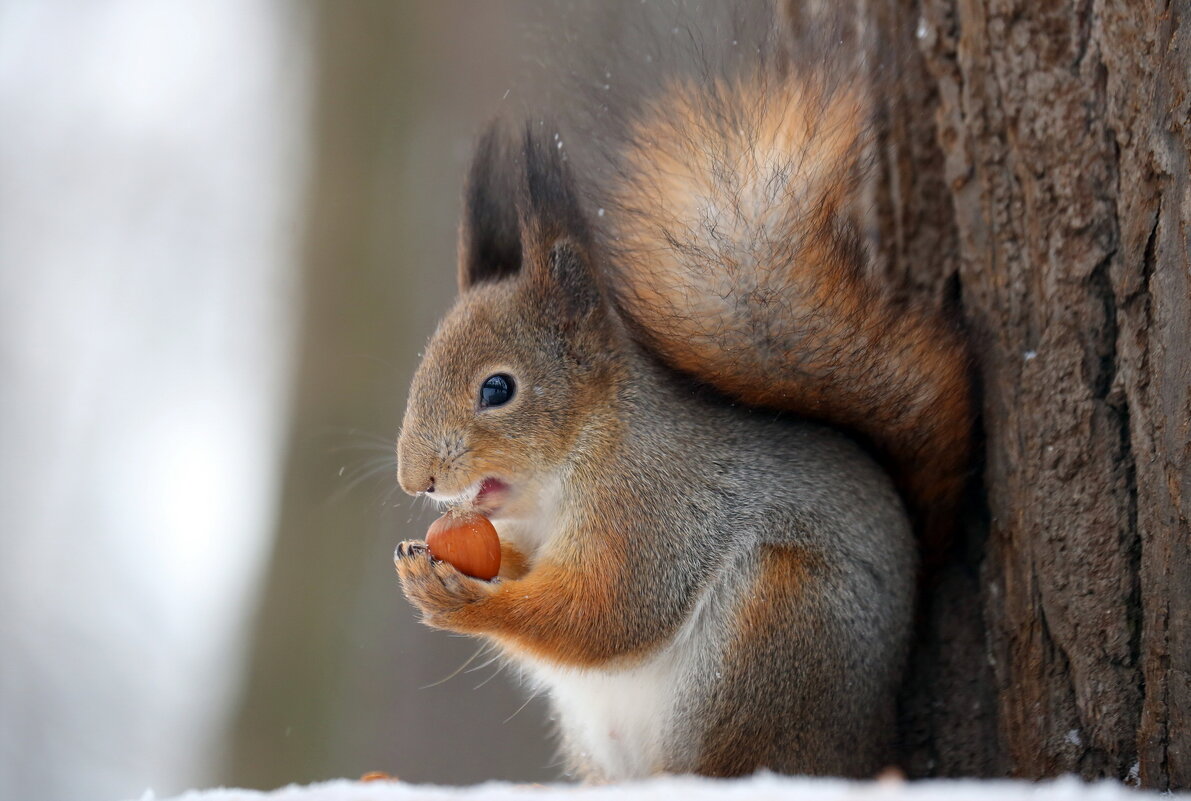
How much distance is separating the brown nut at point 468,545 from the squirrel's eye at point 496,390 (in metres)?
A: 0.14

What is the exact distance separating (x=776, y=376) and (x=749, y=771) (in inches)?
17.6

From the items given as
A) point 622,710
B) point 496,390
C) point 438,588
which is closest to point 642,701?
point 622,710

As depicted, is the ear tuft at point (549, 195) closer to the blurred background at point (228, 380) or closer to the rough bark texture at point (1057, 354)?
the blurred background at point (228, 380)

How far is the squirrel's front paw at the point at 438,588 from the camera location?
4.06ft

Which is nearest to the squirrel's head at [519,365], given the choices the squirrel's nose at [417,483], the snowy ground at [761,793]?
the squirrel's nose at [417,483]

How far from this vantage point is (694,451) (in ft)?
4.28

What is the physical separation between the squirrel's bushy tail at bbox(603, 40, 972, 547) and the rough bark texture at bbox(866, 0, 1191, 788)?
0.10m

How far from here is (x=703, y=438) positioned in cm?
132

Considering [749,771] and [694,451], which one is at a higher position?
[694,451]

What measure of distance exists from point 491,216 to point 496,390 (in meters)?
0.26

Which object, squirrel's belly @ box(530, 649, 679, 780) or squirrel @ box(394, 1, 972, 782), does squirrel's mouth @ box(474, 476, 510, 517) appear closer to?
squirrel @ box(394, 1, 972, 782)

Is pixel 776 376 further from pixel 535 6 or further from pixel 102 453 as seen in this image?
pixel 102 453

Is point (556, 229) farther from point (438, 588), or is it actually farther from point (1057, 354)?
point (1057, 354)

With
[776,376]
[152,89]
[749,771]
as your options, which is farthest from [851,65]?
[152,89]
